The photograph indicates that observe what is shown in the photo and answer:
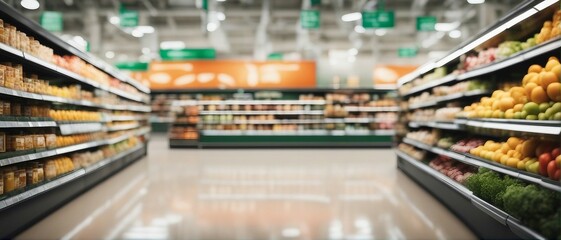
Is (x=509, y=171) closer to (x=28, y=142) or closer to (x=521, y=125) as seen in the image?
(x=521, y=125)

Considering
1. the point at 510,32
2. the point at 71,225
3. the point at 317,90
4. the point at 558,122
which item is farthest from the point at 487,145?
the point at 317,90

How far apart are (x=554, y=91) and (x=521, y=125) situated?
457 mm

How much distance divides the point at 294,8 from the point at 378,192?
45.0 feet

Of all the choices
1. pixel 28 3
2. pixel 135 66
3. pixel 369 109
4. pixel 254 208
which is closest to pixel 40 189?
pixel 254 208

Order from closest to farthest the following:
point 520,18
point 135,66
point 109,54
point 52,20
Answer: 1. point 520,18
2. point 52,20
3. point 135,66
4. point 109,54

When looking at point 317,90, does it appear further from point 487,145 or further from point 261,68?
point 487,145

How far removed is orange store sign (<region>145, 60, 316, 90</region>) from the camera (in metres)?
16.0

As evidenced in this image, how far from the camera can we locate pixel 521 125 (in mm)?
3330

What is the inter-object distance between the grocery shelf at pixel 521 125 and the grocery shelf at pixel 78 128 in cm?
480

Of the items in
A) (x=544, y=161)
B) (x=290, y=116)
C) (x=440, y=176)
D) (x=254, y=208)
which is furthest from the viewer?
(x=290, y=116)

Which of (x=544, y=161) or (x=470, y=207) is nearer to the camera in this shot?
(x=544, y=161)

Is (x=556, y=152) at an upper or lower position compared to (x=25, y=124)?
lower

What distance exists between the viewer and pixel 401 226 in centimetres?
426

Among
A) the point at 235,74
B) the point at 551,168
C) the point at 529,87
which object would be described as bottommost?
the point at 551,168
